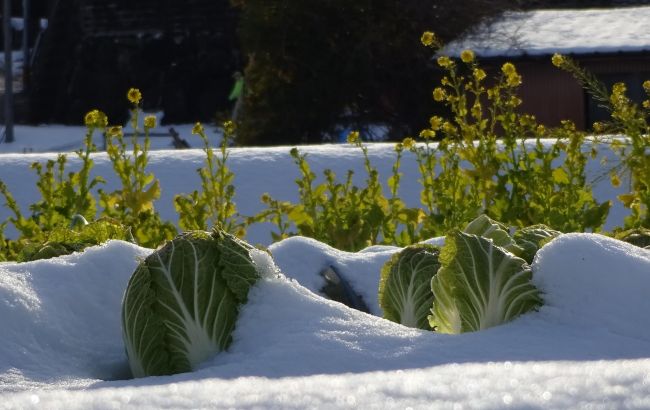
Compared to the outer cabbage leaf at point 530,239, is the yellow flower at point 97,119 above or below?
above

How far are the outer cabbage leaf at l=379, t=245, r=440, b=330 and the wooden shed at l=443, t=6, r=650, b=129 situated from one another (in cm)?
1635

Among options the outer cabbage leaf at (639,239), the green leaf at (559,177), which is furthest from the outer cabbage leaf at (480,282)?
the green leaf at (559,177)

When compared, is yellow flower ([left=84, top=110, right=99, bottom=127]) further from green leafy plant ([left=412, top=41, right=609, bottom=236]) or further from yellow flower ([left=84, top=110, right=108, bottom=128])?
green leafy plant ([left=412, top=41, right=609, bottom=236])

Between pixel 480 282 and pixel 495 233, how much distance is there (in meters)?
0.33

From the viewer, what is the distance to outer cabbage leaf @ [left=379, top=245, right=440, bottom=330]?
265 centimetres

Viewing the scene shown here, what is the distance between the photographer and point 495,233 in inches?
106

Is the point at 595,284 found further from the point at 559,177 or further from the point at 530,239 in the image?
the point at 559,177

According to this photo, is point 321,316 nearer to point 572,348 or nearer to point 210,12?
point 572,348

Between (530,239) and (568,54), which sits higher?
(568,54)

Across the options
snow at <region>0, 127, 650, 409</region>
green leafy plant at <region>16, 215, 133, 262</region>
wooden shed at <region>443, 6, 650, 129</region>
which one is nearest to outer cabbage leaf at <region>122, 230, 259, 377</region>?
snow at <region>0, 127, 650, 409</region>

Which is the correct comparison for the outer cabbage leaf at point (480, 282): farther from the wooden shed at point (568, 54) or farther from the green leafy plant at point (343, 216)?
the wooden shed at point (568, 54)

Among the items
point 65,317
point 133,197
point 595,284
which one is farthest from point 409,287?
point 133,197

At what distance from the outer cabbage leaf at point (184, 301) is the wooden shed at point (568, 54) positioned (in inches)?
660

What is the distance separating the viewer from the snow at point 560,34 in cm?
1880
